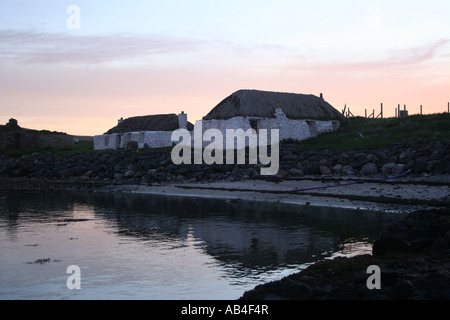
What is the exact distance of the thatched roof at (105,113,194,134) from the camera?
59312 mm

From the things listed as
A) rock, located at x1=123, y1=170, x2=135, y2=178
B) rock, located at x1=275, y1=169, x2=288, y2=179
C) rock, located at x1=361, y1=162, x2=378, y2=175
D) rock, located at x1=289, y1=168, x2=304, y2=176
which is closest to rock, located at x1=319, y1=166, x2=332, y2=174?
rock, located at x1=289, y1=168, x2=304, y2=176

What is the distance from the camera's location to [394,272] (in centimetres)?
968

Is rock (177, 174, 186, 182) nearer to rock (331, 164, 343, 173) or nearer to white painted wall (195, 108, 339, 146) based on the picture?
white painted wall (195, 108, 339, 146)

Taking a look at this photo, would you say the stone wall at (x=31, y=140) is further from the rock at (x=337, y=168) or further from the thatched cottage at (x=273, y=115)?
the rock at (x=337, y=168)

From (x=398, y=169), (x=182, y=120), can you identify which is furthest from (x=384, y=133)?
(x=182, y=120)

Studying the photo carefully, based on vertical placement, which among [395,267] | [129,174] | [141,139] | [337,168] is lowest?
[395,267]

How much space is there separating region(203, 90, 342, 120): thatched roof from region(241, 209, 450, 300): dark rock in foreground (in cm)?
3447

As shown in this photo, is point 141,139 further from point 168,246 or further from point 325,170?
point 168,246

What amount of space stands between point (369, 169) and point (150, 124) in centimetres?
3340

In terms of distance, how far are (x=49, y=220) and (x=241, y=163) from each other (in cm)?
2072

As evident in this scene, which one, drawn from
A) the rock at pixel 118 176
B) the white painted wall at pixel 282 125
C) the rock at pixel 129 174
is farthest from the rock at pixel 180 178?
the white painted wall at pixel 282 125

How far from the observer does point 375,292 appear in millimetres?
8727
